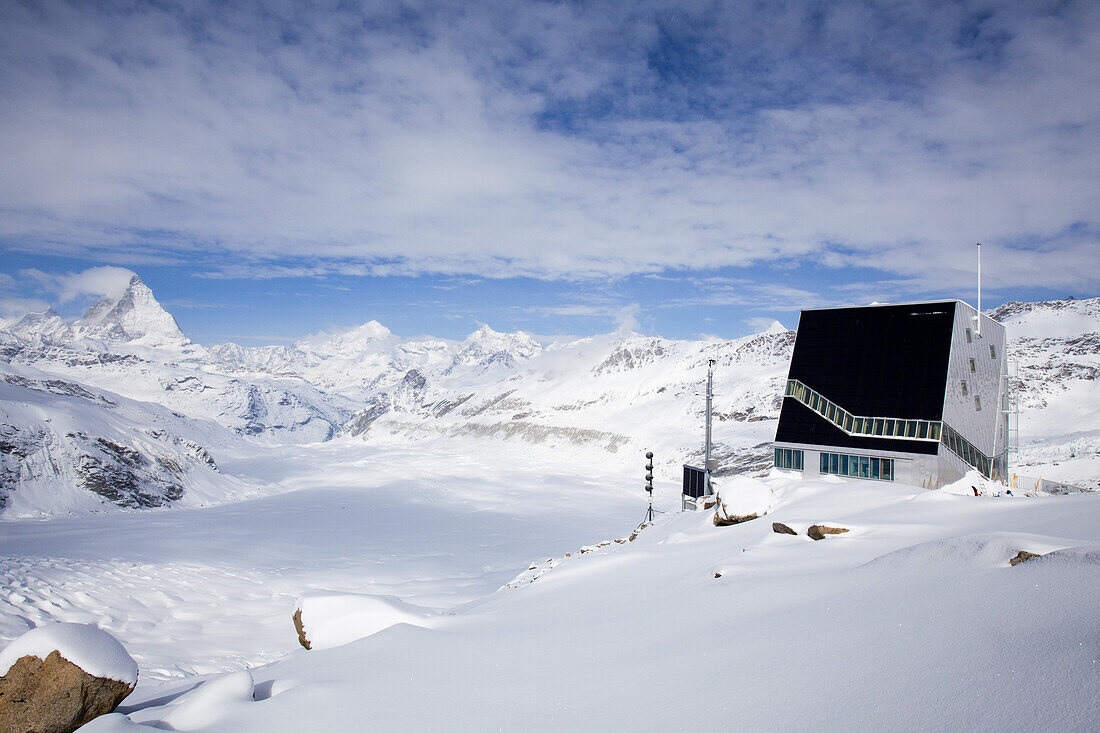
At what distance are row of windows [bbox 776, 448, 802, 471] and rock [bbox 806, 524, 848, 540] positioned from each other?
19776 millimetres

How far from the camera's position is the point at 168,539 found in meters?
26.6

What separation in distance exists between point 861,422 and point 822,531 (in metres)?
19.5

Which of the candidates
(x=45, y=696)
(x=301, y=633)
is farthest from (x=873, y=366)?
(x=45, y=696)

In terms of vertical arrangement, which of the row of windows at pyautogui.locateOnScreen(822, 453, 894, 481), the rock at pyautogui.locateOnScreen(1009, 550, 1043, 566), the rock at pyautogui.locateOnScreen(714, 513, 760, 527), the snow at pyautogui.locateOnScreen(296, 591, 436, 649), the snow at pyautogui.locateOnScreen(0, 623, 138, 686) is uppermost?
the rock at pyautogui.locateOnScreen(1009, 550, 1043, 566)

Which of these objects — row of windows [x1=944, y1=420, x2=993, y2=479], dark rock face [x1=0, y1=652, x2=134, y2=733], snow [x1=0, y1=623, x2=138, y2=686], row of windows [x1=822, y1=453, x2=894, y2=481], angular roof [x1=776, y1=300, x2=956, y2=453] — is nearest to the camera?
dark rock face [x1=0, y1=652, x2=134, y2=733]

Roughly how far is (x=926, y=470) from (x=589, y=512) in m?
23.5

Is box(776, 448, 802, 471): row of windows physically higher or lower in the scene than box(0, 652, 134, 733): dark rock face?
higher

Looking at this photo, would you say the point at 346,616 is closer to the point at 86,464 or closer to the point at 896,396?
the point at 896,396

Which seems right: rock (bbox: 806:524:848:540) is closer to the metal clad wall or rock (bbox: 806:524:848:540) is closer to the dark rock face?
the dark rock face

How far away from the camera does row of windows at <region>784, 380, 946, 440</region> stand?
24.6 metres

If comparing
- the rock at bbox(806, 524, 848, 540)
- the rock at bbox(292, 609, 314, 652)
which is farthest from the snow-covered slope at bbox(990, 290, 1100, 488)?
the rock at bbox(292, 609, 314, 652)

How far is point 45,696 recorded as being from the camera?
5.61 m

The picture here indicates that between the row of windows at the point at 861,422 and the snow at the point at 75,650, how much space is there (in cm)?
2808

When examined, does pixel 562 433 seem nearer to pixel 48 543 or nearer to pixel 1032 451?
pixel 1032 451
